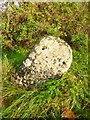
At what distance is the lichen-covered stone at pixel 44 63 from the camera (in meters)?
4.44

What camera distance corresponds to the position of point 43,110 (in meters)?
4.17

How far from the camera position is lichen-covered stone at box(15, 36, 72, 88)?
444 cm

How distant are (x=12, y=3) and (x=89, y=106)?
6.59 feet

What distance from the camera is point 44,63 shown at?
14.6 ft

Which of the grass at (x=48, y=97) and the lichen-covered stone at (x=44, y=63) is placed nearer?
the grass at (x=48, y=97)

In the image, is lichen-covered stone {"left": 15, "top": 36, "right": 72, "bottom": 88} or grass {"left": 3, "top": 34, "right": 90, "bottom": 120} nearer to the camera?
grass {"left": 3, "top": 34, "right": 90, "bottom": 120}

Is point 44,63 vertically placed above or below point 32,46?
below

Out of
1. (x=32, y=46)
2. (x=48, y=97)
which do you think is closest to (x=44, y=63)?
(x=48, y=97)

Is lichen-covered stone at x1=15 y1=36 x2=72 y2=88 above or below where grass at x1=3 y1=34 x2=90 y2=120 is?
above

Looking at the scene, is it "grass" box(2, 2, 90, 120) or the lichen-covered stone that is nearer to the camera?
"grass" box(2, 2, 90, 120)

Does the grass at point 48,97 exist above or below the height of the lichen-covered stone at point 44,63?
below

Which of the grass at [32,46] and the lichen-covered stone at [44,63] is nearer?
the grass at [32,46]

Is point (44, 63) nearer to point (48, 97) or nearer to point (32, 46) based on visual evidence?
point (48, 97)

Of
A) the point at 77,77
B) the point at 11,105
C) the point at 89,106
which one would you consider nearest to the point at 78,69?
the point at 77,77
